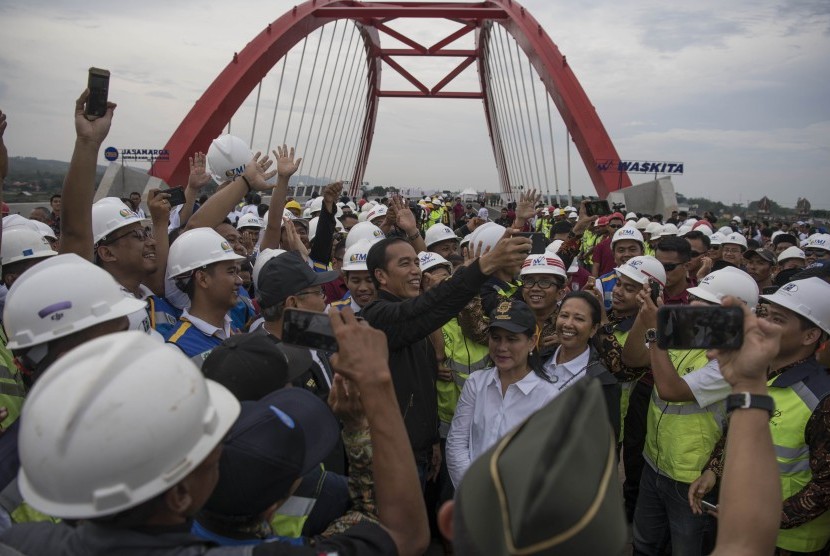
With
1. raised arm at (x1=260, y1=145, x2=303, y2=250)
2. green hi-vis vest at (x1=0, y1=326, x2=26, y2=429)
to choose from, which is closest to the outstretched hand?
green hi-vis vest at (x1=0, y1=326, x2=26, y2=429)

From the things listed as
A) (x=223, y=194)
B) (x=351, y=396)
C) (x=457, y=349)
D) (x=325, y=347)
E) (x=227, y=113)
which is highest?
(x=227, y=113)

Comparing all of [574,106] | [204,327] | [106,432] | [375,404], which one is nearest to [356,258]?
[204,327]

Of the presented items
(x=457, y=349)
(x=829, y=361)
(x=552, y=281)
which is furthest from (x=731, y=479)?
(x=552, y=281)

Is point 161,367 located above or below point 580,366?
above

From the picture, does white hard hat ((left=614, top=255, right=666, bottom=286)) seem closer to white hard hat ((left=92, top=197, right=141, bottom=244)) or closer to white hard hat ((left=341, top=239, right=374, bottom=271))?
white hard hat ((left=341, top=239, right=374, bottom=271))

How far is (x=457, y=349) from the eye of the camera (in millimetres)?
3396

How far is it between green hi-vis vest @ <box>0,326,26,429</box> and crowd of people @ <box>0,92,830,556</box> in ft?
0.04

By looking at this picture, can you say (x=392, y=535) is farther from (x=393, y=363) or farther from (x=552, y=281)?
(x=552, y=281)

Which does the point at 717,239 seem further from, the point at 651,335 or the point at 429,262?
the point at 651,335

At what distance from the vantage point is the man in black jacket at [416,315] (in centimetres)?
228

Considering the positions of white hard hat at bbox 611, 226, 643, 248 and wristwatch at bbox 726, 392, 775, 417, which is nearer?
wristwatch at bbox 726, 392, 775, 417

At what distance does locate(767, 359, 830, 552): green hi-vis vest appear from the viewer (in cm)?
229

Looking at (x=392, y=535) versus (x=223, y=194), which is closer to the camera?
(x=392, y=535)

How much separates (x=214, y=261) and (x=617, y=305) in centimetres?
254
